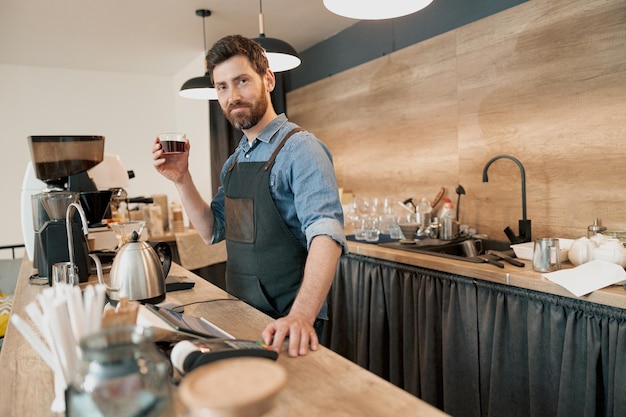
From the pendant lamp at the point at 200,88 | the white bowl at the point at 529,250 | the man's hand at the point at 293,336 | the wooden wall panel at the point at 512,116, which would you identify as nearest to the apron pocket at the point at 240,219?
the man's hand at the point at 293,336

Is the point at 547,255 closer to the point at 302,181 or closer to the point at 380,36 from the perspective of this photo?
the point at 302,181

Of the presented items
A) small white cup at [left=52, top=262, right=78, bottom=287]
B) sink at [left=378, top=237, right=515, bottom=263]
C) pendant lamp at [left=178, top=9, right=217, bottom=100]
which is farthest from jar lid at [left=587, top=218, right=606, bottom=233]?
pendant lamp at [left=178, top=9, right=217, bottom=100]

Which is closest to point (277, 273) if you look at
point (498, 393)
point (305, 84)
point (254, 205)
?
point (254, 205)

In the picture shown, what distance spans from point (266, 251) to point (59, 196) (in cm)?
89

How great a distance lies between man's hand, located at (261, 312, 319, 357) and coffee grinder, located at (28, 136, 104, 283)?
3.18ft

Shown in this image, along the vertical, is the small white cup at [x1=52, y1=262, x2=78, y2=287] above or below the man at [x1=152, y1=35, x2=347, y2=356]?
below

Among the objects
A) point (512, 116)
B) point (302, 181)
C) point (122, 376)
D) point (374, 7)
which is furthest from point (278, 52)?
point (122, 376)

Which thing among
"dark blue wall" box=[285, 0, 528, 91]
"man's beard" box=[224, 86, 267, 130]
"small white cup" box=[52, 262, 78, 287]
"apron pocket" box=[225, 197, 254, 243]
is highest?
"dark blue wall" box=[285, 0, 528, 91]

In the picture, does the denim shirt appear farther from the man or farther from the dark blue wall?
the dark blue wall

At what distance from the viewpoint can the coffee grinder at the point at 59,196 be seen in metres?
1.70

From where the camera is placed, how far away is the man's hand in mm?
932

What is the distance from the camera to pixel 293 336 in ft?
3.12

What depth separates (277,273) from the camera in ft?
4.90

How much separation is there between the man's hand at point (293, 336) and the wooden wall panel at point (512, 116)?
71.2 inches
